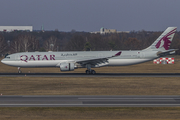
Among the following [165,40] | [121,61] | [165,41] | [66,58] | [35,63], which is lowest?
[35,63]

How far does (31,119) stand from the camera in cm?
1569

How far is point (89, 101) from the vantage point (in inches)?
808

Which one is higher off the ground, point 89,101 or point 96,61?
point 96,61

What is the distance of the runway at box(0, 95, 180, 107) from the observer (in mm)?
19125

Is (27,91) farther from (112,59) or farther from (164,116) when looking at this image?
(112,59)

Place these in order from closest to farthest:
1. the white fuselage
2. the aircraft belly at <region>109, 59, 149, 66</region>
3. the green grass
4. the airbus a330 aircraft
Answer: the green grass < the airbus a330 aircraft < the white fuselage < the aircraft belly at <region>109, 59, 149, 66</region>

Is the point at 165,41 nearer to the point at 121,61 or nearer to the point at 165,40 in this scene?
the point at 165,40

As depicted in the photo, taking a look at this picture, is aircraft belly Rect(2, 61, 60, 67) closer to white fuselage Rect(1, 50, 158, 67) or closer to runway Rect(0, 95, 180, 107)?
white fuselage Rect(1, 50, 158, 67)

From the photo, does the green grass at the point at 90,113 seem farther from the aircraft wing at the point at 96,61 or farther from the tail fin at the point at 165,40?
the tail fin at the point at 165,40

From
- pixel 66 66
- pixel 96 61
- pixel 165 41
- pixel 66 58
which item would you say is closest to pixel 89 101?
pixel 66 66

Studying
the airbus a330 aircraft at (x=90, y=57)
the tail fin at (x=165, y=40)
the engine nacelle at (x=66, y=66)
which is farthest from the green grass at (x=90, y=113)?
the tail fin at (x=165, y=40)

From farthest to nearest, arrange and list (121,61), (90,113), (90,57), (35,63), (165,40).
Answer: (165,40) < (90,57) < (121,61) < (35,63) < (90,113)

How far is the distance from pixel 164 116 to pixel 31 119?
8190 mm

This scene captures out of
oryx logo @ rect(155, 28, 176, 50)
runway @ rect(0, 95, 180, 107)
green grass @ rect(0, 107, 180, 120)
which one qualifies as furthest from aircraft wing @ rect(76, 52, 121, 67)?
green grass @ rect(0, 107, 180, 120)
